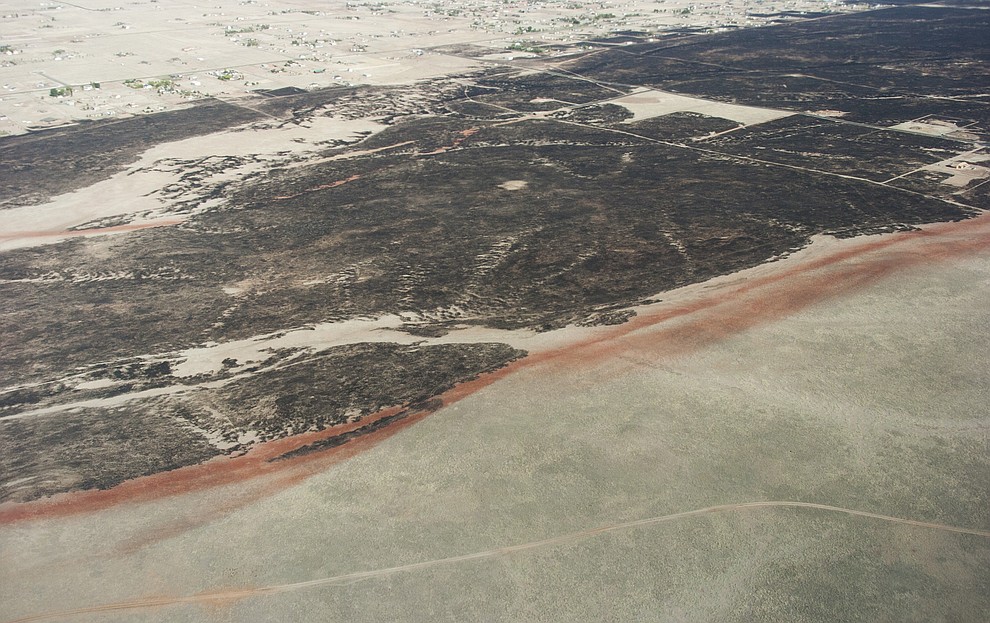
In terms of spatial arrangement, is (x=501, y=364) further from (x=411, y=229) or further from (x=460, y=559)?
(x=411, y=229)

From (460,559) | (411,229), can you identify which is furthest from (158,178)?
(460,559)

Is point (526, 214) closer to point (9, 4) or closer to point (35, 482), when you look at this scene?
point (35, 482)

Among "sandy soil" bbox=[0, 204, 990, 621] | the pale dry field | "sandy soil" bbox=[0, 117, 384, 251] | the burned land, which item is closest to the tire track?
"sandy soil" bbox=[0, 204, 990, 621]

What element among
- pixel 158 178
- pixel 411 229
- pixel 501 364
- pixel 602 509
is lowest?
pixel 602 509

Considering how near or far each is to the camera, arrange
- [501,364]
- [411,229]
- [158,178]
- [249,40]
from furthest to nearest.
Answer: [249,40]
[158,178]
[411,229]
[501,364]

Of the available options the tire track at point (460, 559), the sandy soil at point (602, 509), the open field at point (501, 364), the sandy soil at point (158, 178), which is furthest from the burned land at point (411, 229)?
the tire track at point (460, 559)

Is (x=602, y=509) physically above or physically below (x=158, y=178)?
below
